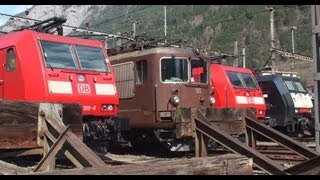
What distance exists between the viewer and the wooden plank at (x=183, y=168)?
3.32m

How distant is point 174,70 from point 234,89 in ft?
15.0

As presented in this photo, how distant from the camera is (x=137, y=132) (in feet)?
38.4

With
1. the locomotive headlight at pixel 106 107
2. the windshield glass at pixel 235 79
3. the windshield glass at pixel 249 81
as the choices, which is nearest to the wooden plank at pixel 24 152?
the locomotive headlight at pixel 106 107

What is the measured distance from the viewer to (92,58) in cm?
984

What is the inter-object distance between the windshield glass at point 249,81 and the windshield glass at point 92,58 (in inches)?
274

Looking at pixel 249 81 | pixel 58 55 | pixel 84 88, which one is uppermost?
pixel 58 55

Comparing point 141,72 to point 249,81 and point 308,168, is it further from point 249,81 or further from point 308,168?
point 308,168

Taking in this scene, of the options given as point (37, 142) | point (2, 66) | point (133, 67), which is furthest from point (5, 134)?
point (133, 67)

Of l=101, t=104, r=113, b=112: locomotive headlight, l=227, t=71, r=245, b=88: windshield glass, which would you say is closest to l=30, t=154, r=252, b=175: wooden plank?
l=101, t=104, r=113, b=112: locomotive headlight

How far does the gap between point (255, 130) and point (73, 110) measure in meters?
4.21

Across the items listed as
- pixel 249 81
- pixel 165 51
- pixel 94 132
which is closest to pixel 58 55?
pixel 94 132

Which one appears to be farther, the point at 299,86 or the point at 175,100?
the point at 299,86

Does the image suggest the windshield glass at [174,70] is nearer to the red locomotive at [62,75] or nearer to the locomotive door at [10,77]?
the red locomotive at [62,75]
